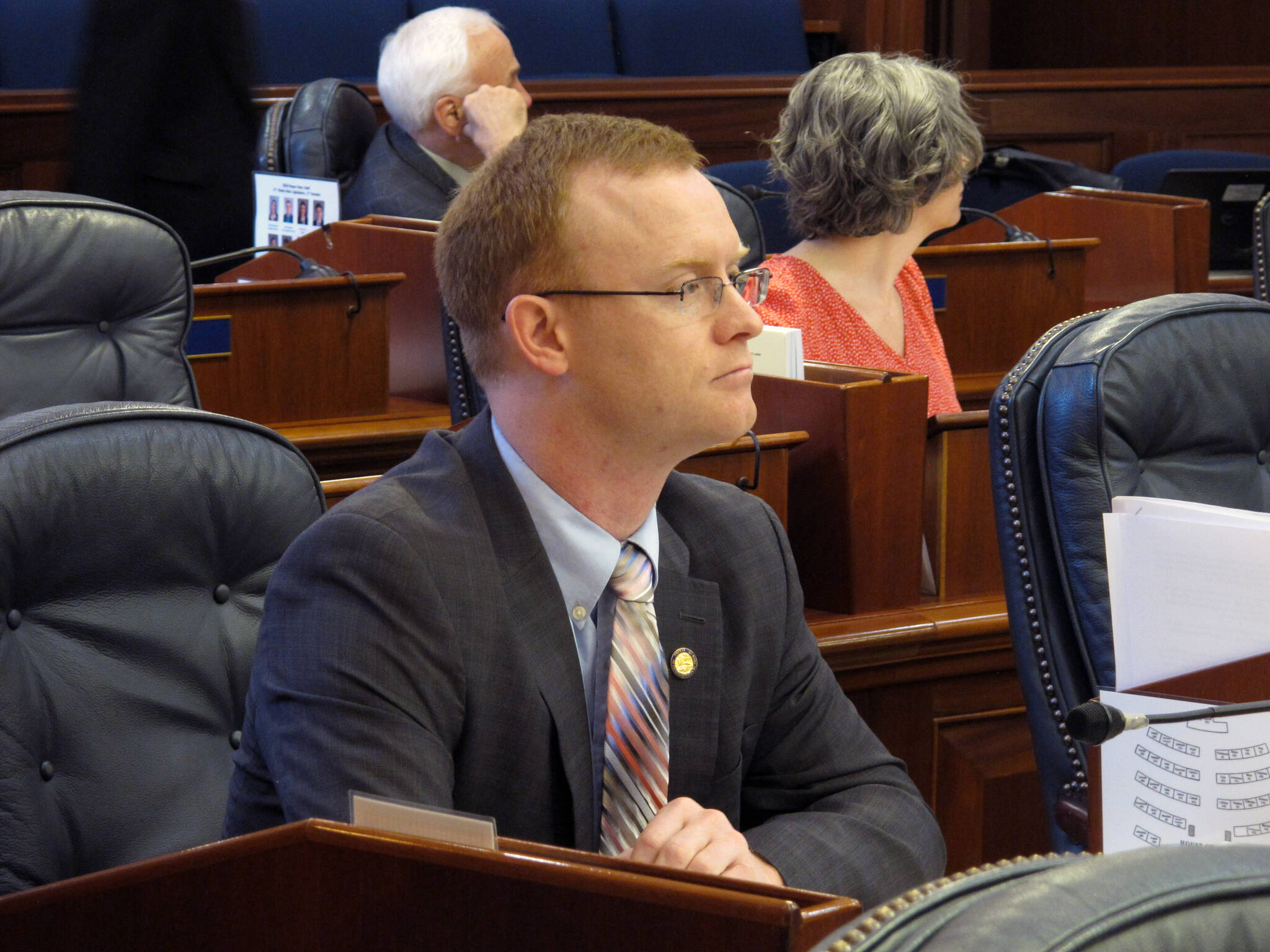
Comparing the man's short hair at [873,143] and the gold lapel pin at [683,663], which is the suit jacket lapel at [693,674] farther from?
the man's short hair at [873,143]

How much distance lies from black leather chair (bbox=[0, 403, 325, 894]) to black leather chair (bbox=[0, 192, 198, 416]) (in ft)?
2.97

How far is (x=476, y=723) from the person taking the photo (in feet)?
3.97

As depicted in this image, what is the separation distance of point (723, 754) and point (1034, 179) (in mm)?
3379

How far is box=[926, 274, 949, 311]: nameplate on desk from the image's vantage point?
3102 millimetres

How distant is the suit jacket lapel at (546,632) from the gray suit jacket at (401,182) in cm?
234

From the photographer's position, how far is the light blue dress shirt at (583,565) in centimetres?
128

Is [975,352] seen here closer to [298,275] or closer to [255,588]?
[298,275]

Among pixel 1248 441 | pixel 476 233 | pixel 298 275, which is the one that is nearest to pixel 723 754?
pixel 476 233

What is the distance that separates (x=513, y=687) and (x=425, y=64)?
265 cm

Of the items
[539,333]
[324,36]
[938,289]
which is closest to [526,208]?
[539,333]

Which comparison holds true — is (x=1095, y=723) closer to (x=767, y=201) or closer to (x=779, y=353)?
(x=779, y=353)

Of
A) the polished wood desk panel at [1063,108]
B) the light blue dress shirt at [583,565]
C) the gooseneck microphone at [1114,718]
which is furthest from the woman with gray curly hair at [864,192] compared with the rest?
the polished wood desk panel at [1063,108]

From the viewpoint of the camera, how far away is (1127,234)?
3.52 metres

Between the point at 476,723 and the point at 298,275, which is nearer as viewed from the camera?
the point at 476,723
